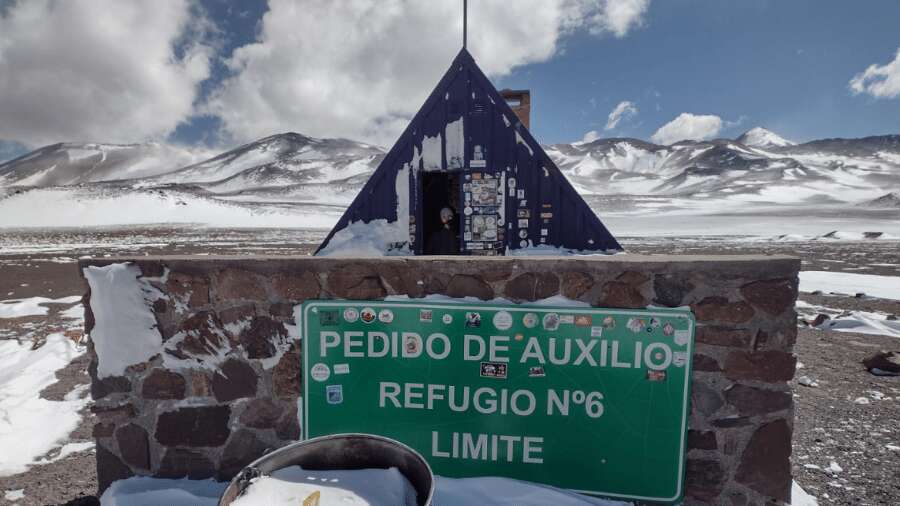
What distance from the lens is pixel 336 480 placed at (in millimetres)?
2027

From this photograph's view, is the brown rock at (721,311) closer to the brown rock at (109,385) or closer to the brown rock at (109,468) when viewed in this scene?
the brown rock at (109,385)

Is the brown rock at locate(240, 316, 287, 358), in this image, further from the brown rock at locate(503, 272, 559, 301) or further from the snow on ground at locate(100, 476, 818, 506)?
the brown rock at locate(503, 272, 559, 301)

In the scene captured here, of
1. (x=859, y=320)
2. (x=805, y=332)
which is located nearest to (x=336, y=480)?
(x=805, y=332)

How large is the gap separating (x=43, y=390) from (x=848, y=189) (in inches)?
5951

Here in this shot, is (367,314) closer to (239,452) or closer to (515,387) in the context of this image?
(515,387)

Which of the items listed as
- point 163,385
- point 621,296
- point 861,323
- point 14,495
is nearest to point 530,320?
point 621,296

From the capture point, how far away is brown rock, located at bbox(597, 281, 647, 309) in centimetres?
236

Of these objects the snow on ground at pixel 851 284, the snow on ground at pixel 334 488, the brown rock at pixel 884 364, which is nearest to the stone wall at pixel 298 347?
the snow on ground at pixel 334 488

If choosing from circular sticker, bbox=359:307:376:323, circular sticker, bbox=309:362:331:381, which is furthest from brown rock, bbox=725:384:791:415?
circular sticker, bbox=309:362:331:381

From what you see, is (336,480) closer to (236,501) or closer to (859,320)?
(236,501)

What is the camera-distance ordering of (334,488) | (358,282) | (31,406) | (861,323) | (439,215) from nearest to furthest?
(334,488) < (358,282) < (31,406) < (861,323) < (439,215)

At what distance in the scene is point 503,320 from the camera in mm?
2418

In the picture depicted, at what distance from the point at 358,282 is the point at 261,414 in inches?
40.1

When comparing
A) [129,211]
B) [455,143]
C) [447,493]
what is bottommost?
[447,493]
